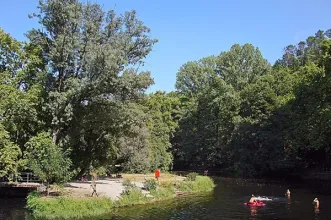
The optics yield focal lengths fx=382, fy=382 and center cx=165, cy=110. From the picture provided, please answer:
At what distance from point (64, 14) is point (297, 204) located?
2864cm

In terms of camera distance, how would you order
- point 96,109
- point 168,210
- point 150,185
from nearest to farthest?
point 168,210, point 96,109, point 150,185

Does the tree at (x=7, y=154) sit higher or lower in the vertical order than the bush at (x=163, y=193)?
higher

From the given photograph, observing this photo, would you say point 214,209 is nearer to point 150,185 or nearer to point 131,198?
point 131,198

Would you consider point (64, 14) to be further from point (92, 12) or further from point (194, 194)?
point (194, 194)

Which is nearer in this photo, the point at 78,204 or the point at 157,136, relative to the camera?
the point at 78,204

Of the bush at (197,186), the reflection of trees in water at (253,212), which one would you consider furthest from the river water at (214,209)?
the bush at (197,186)

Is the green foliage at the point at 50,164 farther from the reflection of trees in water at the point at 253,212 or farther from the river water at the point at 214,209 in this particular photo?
the reflection of trees in water at the point at 253,212

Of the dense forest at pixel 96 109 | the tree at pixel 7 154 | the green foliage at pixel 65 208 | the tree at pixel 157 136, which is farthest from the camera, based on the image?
the tree at pixel 157 136

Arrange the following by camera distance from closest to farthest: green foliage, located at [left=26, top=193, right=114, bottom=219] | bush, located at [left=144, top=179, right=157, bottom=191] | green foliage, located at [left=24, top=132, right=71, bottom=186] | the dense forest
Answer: green foliage, located at [left=26, top=193, right=114, bottom=219], green foliage, located at [left=24, top=132, right=71, bottom=186], the dense forest, bush, located at [left=144, top=179, right=157, bottom=191]

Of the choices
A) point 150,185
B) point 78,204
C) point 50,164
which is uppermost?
point 50,164

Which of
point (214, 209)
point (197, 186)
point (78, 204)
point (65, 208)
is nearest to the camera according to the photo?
point (65, 208)

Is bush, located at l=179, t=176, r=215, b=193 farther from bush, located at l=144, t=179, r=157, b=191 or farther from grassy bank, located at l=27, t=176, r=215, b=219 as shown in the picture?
→ grassy bank, located at l=27, t=176, r=215, b=219

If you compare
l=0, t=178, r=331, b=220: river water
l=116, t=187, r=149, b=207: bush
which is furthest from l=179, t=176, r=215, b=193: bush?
l=116, t=187, r=149, b=207: bush

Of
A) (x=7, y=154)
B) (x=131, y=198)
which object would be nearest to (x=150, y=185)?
(x=131, y=198)
